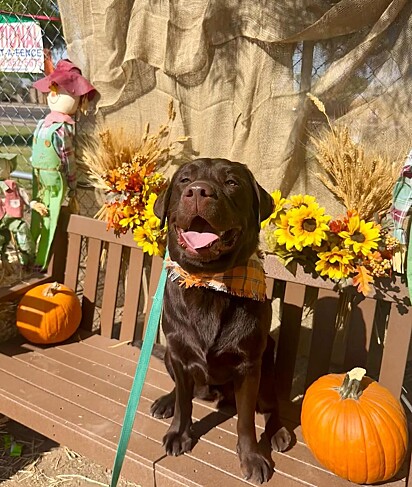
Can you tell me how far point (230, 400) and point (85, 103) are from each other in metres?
2.06

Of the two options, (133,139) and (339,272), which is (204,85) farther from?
(339,272)

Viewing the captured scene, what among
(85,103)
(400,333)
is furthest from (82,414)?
(85,103)

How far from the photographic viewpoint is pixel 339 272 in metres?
2.15

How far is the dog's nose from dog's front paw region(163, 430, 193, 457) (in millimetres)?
1087

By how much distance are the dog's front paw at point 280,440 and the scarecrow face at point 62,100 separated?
2.26 metres

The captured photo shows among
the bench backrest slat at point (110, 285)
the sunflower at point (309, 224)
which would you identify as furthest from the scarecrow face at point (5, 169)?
the sunflower at point (309, 224)

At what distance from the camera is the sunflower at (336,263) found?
2.13 meters

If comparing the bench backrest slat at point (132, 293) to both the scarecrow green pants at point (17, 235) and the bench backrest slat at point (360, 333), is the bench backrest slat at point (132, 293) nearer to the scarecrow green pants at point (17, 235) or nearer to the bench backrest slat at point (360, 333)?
the scarecrow green pants at point (17, 235)

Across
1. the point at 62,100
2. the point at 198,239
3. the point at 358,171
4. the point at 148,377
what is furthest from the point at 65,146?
the point at 358,171

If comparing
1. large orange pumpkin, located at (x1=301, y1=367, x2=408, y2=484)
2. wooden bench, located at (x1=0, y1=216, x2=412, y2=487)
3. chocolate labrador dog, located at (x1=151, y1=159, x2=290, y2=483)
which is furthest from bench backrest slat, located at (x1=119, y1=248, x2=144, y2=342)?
large orange pumpkin, located at (x1=301, y1=367, x2=408, y2=484)

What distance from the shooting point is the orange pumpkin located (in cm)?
281


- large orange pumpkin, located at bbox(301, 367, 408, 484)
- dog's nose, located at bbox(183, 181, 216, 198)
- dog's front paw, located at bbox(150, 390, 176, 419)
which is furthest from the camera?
dog's front paw, located at bbox(150, 390, 176, 419)

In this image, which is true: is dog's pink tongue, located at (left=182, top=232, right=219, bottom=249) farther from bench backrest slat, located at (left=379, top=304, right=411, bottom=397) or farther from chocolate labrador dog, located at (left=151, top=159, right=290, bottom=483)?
bench backrest slat, located at (left=379, top=304, right=411, bottom=397)

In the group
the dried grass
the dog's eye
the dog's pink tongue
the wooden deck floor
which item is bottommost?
the wooden deck floor
